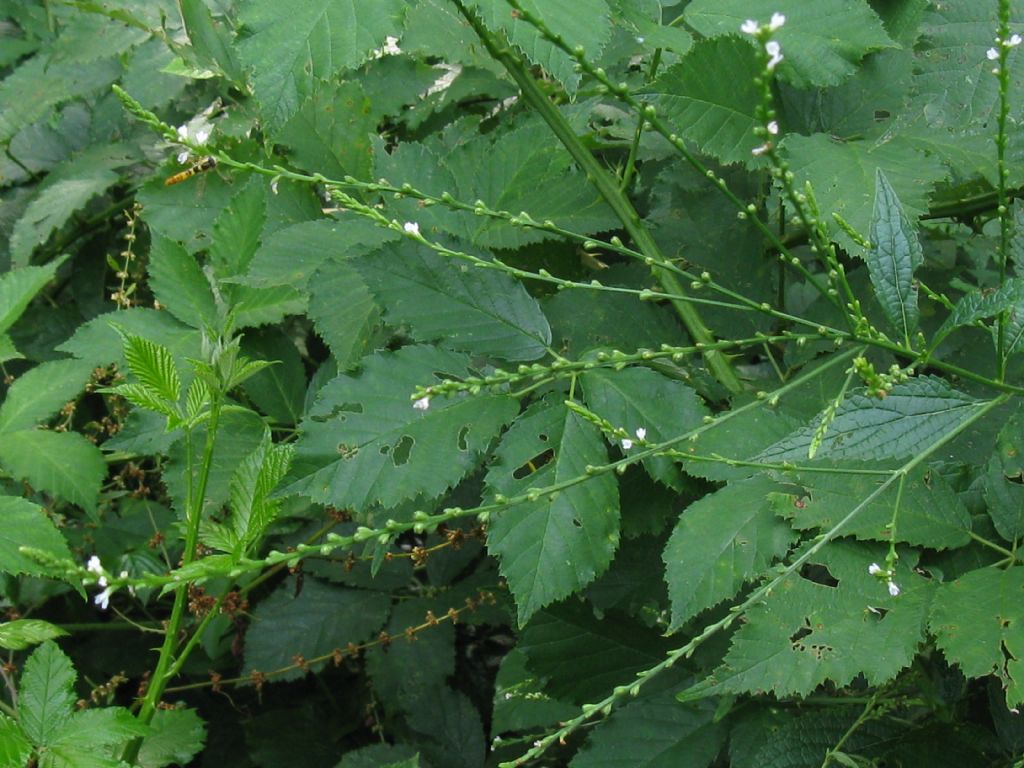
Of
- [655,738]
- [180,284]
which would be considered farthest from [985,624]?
[180,284]

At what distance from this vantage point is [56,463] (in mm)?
1597

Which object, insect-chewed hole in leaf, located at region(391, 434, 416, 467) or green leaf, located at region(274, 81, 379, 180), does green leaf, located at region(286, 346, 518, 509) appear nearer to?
insect-chewed hole in leaf, located at region(391, 434, 416, 467)

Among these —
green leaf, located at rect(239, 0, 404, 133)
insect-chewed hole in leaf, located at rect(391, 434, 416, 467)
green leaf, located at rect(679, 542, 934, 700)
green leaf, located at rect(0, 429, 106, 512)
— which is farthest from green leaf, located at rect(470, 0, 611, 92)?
green leaf, located at rect(0, 429, 106, 512)

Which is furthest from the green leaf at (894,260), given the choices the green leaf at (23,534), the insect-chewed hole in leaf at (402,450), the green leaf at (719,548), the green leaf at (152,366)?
the green leaf at (23,534)

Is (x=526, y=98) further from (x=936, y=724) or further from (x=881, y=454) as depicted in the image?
(x=936, y=724)

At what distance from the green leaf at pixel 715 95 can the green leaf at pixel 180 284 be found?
2.37ft

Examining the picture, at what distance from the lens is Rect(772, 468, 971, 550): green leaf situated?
1143 mm

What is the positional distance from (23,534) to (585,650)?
76 cm

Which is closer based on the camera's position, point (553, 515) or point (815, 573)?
point (553, 515)

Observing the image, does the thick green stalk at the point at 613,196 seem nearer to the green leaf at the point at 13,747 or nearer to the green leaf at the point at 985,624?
the green leaf at the point at 985,624

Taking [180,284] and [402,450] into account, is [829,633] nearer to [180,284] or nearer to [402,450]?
[402,450]

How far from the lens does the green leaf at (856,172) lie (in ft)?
3.99

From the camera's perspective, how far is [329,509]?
1600 millimetres

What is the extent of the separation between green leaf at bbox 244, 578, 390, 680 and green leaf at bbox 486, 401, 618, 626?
84 cm
